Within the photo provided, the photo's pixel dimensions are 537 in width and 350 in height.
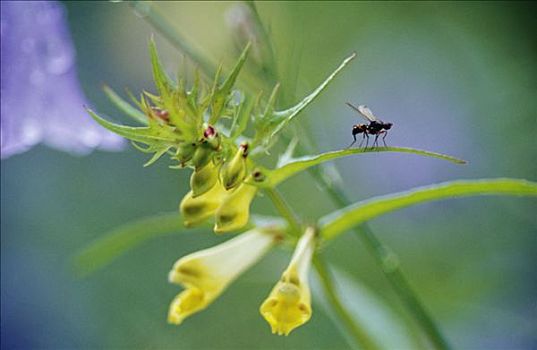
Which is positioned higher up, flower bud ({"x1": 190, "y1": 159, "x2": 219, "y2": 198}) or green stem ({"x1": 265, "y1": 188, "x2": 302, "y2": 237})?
flower bud ({"x1": 190, "y1": 159, "x2": 219, "y2": 198})

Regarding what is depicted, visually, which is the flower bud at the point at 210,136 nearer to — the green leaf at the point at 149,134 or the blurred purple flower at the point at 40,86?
the green leaf at the point at 149,134

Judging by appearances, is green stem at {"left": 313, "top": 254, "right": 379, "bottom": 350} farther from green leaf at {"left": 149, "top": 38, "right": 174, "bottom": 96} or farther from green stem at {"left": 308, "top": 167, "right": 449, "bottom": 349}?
green leaf at {"left": 149, "top": 38, "right": 174, "bottom": 96}

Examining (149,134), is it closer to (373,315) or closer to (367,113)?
(367,113)

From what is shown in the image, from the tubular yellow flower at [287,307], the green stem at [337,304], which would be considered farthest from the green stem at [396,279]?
the tubular yellow flower at [287,307]

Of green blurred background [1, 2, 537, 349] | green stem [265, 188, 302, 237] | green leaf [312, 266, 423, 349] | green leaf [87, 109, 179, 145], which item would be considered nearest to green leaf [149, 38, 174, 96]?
green leaf [87, 109, 179, 145]

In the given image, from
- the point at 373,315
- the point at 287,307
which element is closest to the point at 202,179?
the point at 287,307
